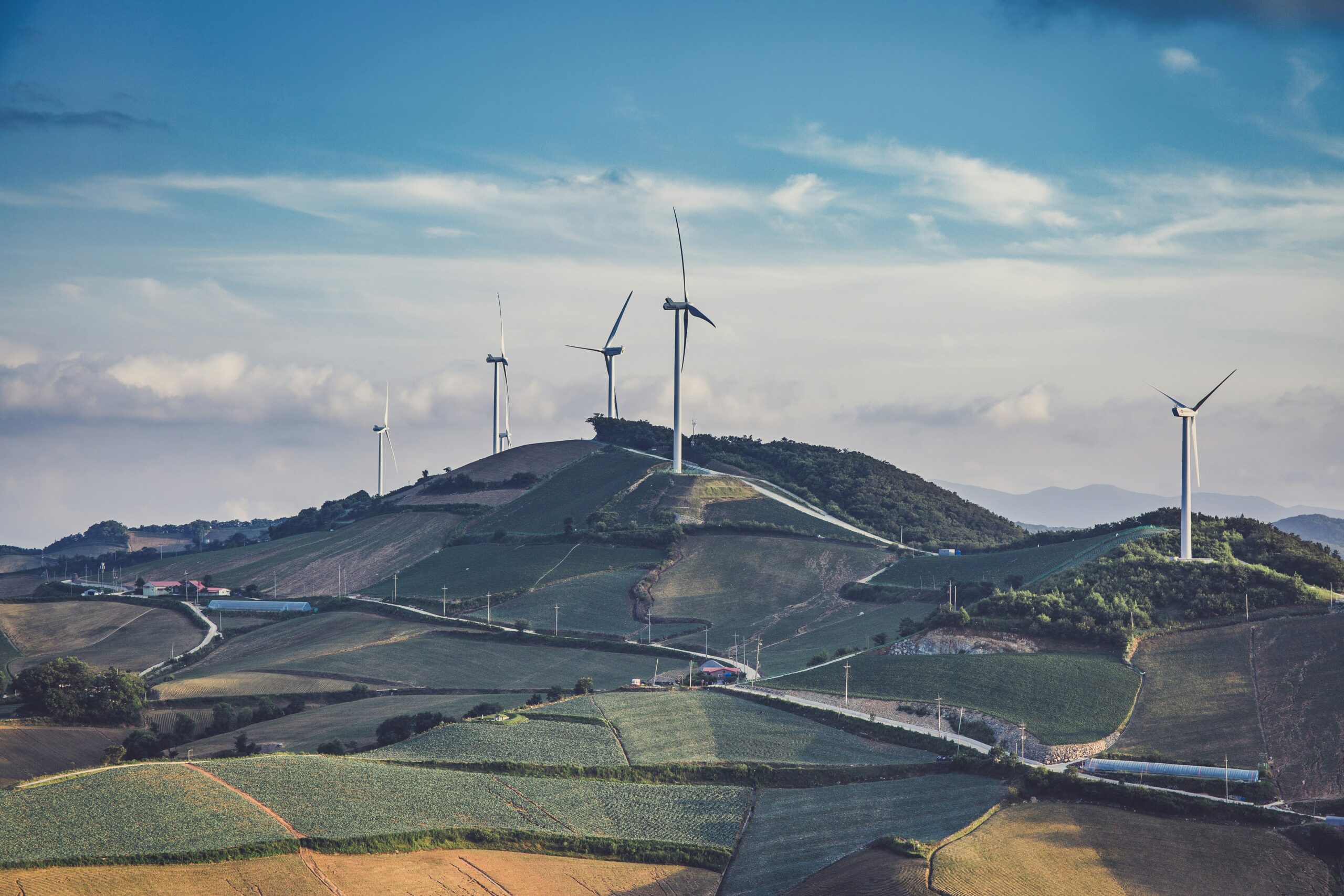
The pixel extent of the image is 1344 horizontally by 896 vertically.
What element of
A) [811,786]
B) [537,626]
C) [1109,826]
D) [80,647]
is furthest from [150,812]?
[80,647]

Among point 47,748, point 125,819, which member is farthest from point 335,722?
point 125,819

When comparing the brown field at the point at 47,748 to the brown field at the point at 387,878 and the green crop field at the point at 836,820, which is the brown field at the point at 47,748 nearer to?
the brown field at the point at 387,878

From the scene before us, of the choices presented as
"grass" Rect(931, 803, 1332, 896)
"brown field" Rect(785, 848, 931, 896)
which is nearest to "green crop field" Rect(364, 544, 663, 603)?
"grass" Rect(931, 803, 1332, 896)

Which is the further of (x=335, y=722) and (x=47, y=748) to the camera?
(x=335, y=722)

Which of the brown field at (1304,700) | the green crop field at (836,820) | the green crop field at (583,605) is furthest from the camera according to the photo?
the green crop field at (583,605)

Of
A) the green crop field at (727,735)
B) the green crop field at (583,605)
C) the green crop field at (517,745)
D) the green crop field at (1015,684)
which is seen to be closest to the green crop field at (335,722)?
the green crop field at (517,745)

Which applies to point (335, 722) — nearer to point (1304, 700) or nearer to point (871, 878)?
point (871, 878)
